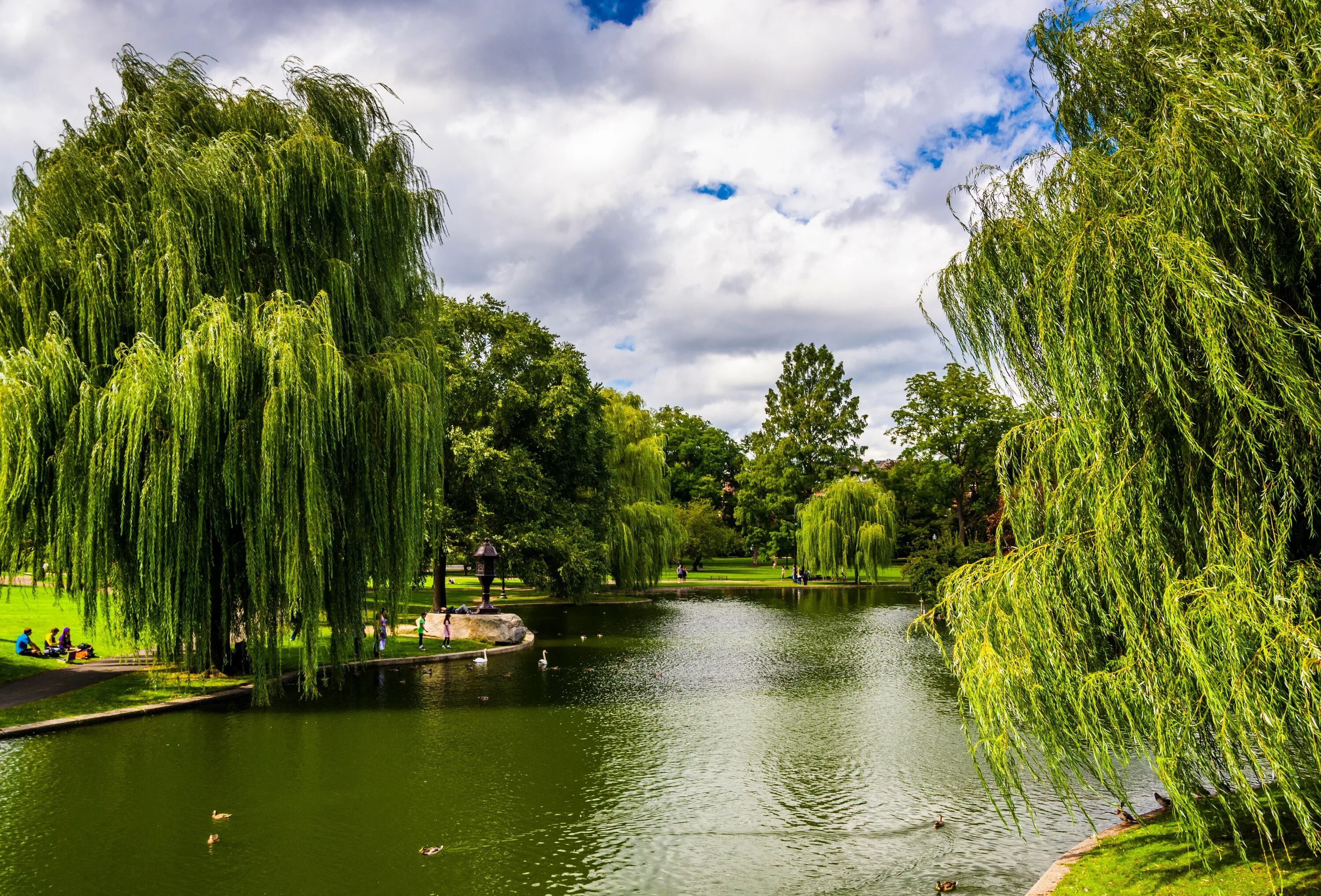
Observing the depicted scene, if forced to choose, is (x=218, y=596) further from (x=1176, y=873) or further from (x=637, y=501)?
(x=637, y=501)

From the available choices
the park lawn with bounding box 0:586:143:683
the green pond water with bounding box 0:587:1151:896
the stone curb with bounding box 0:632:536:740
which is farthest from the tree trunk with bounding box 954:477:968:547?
the park lawn with bounding box 0:586:143:683

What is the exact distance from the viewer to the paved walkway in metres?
15.2

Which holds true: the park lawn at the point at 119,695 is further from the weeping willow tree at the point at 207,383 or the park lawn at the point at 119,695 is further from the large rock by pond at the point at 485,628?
the large rock by pond at the point at 485,628

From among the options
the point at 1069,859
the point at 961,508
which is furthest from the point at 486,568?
the point at 961,508

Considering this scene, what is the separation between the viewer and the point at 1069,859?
8.34 meters

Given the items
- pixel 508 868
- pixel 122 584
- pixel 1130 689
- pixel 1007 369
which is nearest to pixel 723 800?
pixel 508 868

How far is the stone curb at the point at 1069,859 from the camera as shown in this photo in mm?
7629

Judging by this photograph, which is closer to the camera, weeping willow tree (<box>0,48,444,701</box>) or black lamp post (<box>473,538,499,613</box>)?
weeping willow tree (<box>0,48,444,701</box>)

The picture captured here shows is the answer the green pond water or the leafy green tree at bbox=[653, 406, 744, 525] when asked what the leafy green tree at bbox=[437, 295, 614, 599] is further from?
the leafy green tree at bbox=[653, 406, 744, 525]

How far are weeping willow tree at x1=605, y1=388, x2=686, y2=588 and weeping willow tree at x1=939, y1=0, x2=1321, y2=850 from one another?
2792cm

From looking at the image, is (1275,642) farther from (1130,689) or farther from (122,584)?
(122,584)

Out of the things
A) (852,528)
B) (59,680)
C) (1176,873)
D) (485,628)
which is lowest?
(1176,873)

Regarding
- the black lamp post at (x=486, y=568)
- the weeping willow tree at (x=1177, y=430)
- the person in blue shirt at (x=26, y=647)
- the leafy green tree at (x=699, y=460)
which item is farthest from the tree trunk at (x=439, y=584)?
the leafy green tree at (x=699, y=460)

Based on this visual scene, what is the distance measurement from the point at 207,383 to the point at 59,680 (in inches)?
307
